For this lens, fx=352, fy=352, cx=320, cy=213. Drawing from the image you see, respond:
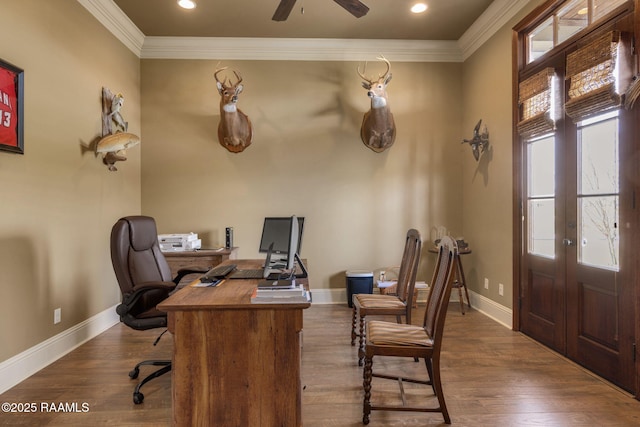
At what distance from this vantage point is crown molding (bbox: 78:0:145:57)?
11.1 feet

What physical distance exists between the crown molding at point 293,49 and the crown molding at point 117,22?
161 mm

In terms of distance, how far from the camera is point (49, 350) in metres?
2.76

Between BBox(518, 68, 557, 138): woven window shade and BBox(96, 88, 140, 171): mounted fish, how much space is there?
3649mm

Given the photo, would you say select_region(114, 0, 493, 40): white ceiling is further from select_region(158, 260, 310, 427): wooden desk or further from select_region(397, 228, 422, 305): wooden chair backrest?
select_region(158, 260, 310, 427): wooden desk

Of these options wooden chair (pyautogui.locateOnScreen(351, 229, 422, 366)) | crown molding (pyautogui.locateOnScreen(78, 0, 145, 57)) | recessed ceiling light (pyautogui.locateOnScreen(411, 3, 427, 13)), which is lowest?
wooden chair (pyautogui.locateOnScreen(351, 229, 422, 366))

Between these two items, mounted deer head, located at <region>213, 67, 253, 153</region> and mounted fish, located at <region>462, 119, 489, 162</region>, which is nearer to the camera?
mounted deer head, located at <region>213, 67, 253, 153</region>

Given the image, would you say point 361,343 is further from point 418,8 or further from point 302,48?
point 302,48

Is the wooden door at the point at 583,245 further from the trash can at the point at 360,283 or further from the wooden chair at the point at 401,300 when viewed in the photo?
the trash can at the point at 360,283

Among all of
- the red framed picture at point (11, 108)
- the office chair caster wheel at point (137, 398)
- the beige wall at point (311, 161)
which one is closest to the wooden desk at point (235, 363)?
the office chair caster wheel at point (137, 398)

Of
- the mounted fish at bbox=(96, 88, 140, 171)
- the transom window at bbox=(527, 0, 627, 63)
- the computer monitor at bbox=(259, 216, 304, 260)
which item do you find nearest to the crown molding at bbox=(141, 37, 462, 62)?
the mounted fish at bbox=(96, 88, 140, 171)

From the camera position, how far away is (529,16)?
3.22 m

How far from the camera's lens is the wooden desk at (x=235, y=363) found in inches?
68.6

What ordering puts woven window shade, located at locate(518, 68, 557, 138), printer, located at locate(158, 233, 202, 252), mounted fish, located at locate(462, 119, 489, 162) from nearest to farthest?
woven window shade, located at locate(518, 68, 557, 138), printer, located at locate(158, 233, 202, 252), mounted fish, located at locate(462, 119, 489, 162)

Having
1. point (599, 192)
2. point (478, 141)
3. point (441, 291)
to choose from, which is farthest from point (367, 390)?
point (478, 141)
